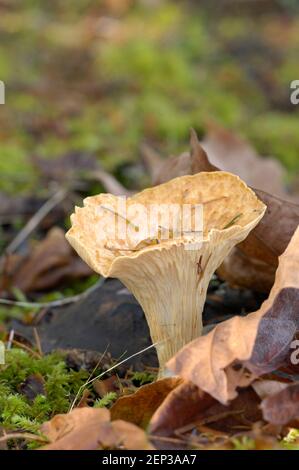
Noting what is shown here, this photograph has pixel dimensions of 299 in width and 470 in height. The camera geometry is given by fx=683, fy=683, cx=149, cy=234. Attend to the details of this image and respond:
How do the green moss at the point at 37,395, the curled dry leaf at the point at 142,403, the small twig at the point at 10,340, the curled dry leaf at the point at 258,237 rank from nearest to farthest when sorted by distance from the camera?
1. the curled dry leaf at the point at 142,403
2. the green moss at the point at 37,395
3. the curled dry leaf at the point at 258,237
4. the small twig at the point at 10,340

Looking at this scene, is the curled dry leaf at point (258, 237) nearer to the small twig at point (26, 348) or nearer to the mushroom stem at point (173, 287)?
the mushroom stem at point (173, 287)

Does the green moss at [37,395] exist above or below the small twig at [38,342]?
above

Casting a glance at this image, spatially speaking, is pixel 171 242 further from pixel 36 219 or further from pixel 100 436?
pixel 36 219

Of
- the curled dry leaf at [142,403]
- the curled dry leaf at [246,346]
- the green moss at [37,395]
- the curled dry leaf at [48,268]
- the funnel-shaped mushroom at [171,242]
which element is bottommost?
the curled dry leaf at [48,268]

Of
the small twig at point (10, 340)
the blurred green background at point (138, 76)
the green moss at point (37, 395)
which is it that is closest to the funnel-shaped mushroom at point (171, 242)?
the green moss at point (37, 395)

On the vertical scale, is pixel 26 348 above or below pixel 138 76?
below

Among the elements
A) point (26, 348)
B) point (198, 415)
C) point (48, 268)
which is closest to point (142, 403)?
point (198, 415)
